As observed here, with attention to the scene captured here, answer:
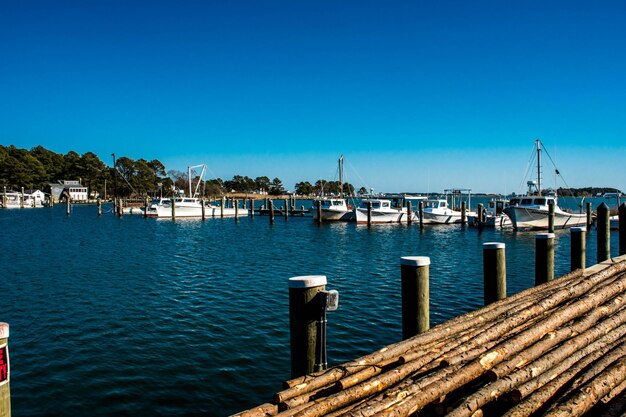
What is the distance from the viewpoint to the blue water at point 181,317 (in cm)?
892

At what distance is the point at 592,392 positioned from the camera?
176 inches

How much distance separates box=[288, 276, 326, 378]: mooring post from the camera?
6.16m

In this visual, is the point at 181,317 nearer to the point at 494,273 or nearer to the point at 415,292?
the point at 415,292

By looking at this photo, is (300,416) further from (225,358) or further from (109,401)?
(225,358)

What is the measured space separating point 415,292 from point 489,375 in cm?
296

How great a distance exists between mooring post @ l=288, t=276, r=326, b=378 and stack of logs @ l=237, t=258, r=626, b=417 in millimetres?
1078

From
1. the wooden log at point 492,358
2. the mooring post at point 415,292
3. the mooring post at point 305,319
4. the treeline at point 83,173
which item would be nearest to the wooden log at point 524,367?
the wooden log at point 492,358

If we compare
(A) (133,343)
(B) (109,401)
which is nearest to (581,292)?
(B) (109,401)

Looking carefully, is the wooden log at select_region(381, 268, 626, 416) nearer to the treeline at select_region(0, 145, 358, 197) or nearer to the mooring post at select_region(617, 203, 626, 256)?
the mooring post at select_region(617, 203, 626, 256)

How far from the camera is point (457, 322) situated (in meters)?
6.70

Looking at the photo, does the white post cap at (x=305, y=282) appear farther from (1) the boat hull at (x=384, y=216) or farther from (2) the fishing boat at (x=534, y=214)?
(1) the boat hull at (x=384, y=216)

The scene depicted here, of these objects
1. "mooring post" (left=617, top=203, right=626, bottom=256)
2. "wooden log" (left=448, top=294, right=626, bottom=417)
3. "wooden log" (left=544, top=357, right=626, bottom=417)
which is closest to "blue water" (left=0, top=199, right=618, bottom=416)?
"mooring post" (left=617, top=203, right=626, bottom=256)

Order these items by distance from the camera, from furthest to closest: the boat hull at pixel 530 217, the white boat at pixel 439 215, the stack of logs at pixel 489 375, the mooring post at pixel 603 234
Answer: the white boat at pixel 439 215 < the boat hull at pixel 530 217 < the mooring post at pixel 603 234 < the stack of logs at pixel 489 375

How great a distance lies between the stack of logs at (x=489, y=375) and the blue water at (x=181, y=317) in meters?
4.04
